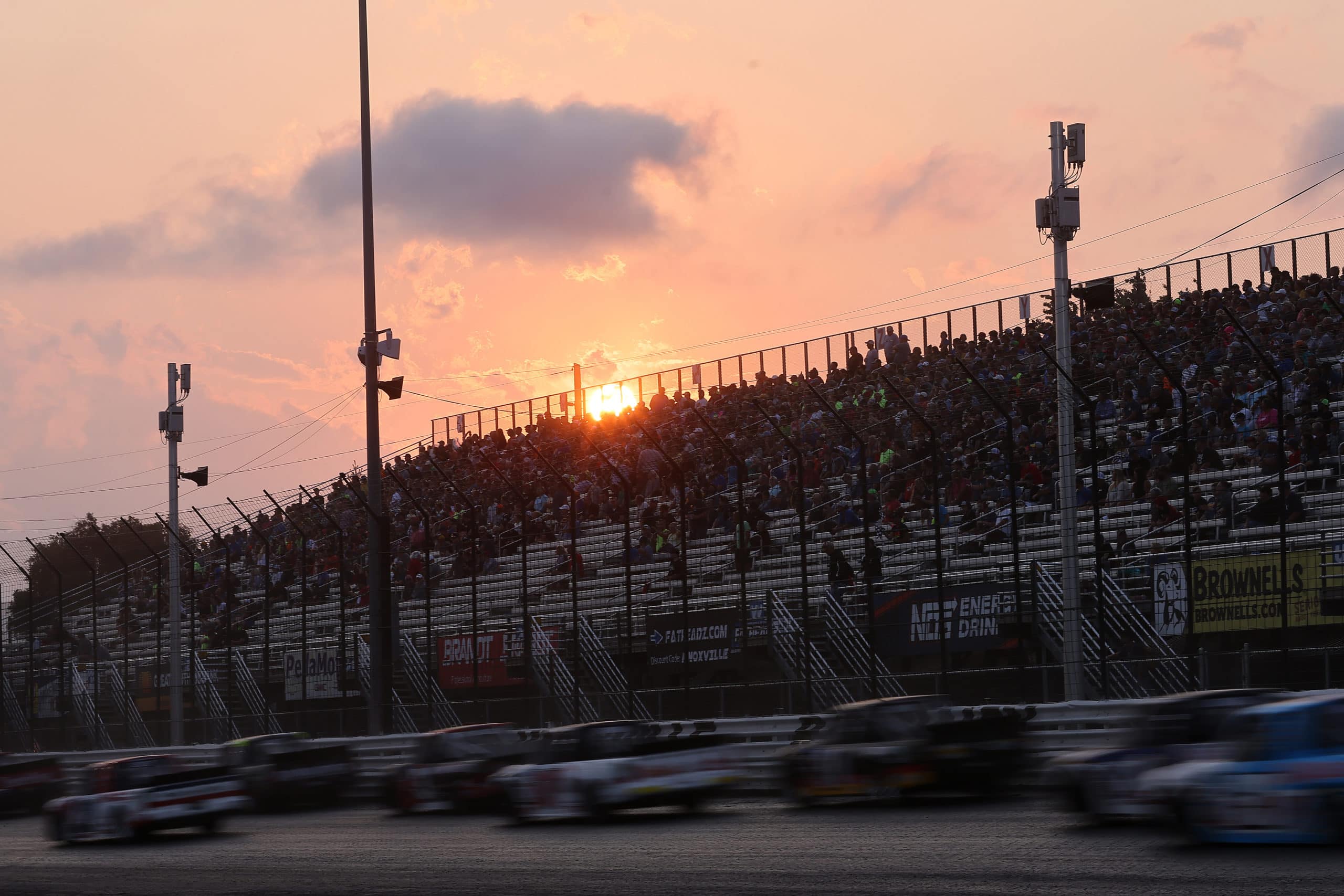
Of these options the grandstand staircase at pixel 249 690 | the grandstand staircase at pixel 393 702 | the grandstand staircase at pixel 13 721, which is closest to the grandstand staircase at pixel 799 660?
the grandstand staircase at pixel 393 702

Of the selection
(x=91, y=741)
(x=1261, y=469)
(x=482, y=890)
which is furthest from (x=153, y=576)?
(x=482, y=890)

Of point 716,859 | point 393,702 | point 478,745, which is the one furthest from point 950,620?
point 716,859

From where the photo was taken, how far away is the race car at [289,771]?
23438 millimetres

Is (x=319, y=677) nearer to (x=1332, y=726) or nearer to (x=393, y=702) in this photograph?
(x=393, y=702)

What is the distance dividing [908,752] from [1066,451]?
712cm

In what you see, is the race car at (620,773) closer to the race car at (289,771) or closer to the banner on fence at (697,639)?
the race car at (289,771)

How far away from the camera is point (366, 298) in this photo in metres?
27.7

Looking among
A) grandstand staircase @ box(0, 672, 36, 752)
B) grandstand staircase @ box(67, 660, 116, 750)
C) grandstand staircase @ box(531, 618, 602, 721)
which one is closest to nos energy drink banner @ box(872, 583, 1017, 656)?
grandstand staircase @ box(531, 618, 602, 721)

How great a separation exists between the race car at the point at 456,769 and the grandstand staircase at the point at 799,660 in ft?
16.4

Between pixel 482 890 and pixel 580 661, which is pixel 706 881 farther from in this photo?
pixel 580 661

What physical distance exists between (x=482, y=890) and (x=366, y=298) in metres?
16.8

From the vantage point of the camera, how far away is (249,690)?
37.1 metres

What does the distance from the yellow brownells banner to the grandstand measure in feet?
0.11

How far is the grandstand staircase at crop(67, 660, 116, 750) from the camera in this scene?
128 ft
